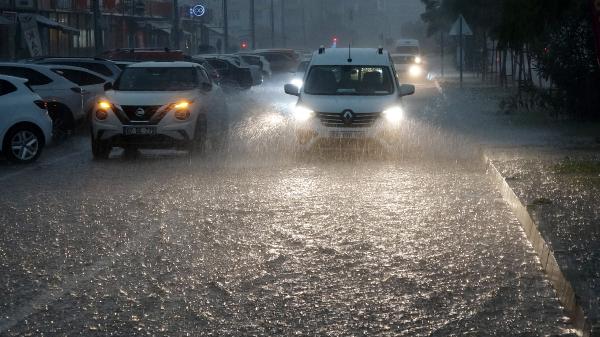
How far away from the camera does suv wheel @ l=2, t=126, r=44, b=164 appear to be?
56.6ft

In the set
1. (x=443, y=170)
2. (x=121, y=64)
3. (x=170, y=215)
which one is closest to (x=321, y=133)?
(x=443, y=170)

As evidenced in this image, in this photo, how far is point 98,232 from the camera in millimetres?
10500

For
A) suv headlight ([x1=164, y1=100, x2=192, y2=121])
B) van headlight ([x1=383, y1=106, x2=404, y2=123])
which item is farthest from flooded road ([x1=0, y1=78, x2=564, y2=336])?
suv headlight ([x1=164, y1=100, x2=192, y2=121])

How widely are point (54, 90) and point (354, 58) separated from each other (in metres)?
6.69

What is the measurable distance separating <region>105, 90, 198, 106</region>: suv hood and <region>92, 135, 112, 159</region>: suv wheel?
70cm

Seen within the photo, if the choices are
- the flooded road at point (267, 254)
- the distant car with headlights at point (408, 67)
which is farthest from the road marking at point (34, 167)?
the distant car with headlights at point (408, 67)

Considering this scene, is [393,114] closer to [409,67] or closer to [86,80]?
[86,80]

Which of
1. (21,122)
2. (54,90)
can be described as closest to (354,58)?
(21,122)

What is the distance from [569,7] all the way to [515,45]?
1238 mm

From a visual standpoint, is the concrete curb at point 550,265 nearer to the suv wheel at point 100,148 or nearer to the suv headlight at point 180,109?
the suv headlight at point 180,109

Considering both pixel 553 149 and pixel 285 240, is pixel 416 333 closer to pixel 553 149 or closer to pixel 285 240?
pixel 285 240

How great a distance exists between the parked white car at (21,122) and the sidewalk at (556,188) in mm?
7221

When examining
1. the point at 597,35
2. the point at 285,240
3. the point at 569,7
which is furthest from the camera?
the point at 569,7

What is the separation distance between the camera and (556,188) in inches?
503
